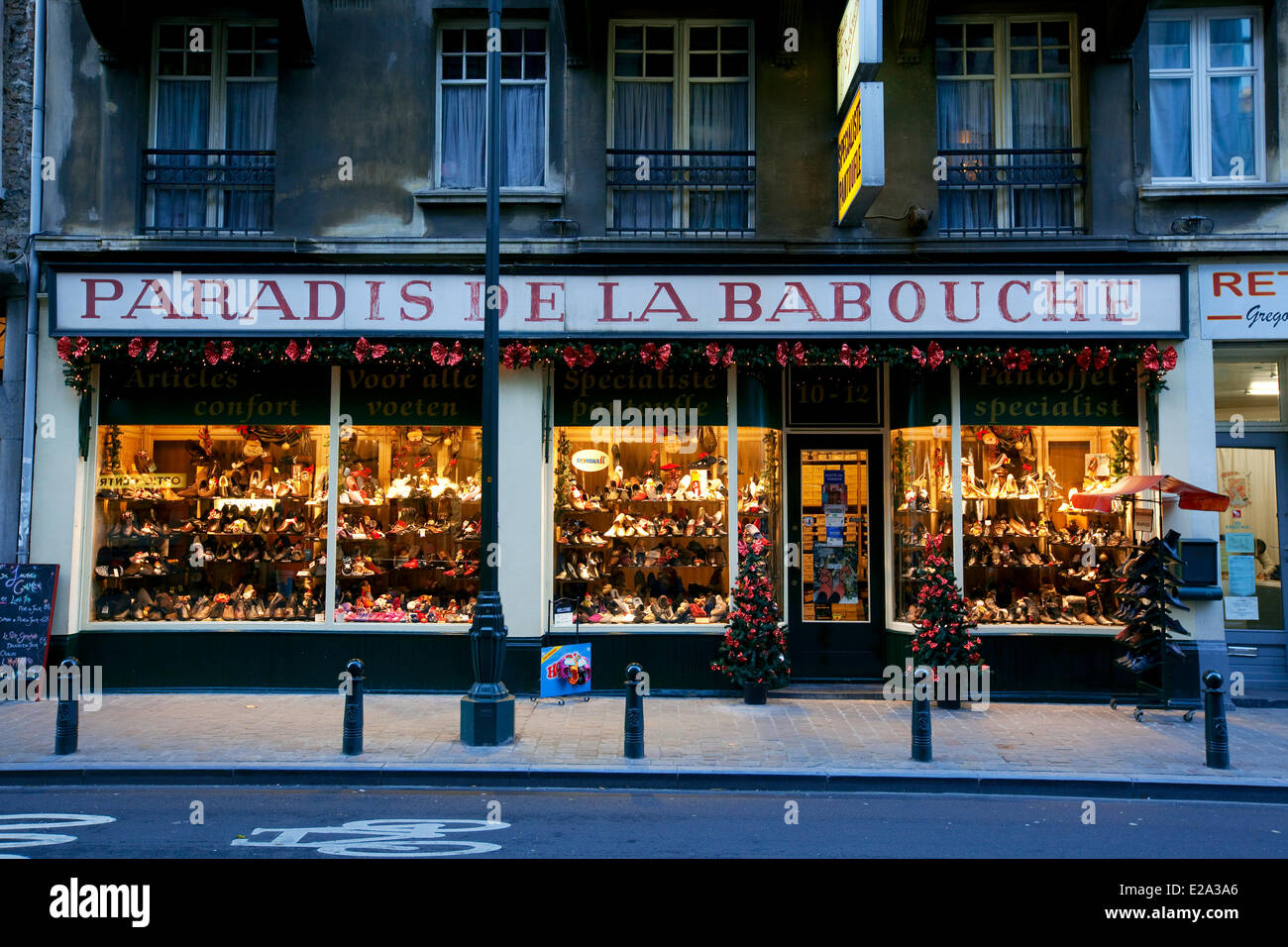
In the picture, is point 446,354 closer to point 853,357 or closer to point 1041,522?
point 853,357

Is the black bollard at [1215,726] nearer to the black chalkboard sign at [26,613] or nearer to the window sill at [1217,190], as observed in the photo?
the window sill at [1217,190]

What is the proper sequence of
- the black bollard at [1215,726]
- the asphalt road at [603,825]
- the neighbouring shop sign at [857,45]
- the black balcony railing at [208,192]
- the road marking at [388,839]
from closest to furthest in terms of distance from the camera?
1. the road marking at [388,839]
2. the asphalt road at [603,825]
3. the black bollard at [1215,726]
4. the neighbouring shop sign at [857,45]
5. the black balcony railing at [208,192]

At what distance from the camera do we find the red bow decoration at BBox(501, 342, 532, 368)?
1169cm

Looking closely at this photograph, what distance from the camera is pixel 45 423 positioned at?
11.9 meters

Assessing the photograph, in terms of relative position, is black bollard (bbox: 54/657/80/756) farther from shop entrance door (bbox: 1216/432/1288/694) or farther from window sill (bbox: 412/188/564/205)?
shop entrance door (bbox: 1216/432/1288/694)

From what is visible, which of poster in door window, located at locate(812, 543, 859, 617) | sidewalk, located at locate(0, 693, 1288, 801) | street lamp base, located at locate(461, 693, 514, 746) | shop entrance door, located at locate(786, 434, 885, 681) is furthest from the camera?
poster in door window, located at locate(812, 543, 859, 617)

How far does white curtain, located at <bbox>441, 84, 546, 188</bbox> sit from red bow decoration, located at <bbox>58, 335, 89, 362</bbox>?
4.93m

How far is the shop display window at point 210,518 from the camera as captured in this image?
12.3m

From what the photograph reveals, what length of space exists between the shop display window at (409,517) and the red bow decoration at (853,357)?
4777 mm

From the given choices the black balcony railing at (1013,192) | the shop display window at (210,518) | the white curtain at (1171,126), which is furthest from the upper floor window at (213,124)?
the white curtain at (1171,126)

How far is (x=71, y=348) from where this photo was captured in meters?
11.5

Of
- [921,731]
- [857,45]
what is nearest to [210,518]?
[921,731]

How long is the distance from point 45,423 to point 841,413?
10253 millimetres

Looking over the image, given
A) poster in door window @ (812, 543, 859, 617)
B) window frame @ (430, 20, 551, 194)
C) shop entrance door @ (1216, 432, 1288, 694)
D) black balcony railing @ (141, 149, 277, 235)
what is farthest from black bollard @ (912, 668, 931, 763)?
black balcony railing @ (141, 149, 277, 235)
